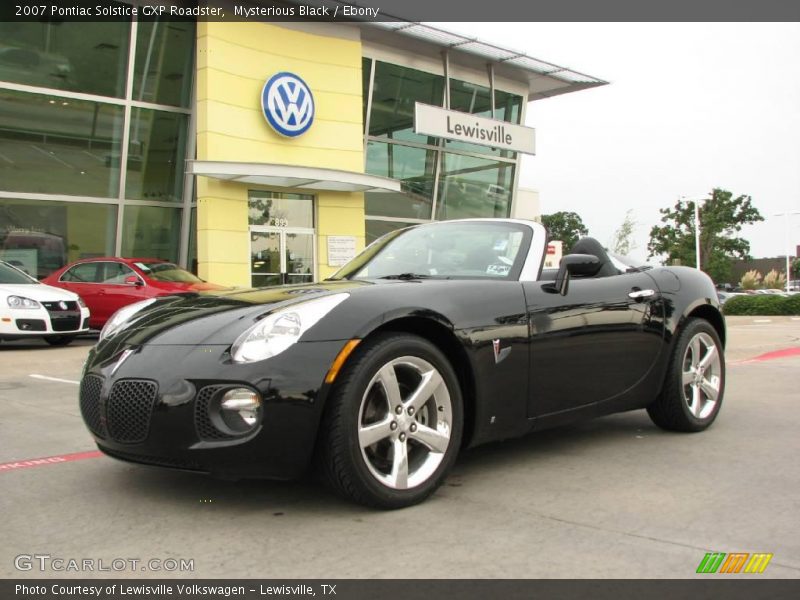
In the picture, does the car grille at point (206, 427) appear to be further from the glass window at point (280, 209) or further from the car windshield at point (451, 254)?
the glass window at point (280, 209)

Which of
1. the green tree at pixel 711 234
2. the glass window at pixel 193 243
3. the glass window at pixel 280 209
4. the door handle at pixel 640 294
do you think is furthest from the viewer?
the green tree at pixel 711 234

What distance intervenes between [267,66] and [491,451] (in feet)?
53.7

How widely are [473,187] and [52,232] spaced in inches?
499

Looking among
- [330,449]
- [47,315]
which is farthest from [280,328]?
[47,315]

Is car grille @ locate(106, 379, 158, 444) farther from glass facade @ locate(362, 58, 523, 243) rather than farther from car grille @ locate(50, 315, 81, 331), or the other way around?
glass facade @ locate(362, 58, 523, 243)

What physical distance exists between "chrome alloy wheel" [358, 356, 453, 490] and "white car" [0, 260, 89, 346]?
31.3 ft

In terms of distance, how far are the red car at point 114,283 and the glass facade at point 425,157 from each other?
27.8ft

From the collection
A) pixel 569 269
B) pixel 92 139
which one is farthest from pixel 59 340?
pixel 569 269

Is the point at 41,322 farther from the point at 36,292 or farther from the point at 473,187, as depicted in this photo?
the point at 473,187

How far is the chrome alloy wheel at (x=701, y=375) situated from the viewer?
16.3 ft

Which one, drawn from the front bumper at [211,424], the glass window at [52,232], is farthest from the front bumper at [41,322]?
the front bumper at [211,424]

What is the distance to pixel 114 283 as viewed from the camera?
13.9 meters

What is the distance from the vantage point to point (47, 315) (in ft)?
38.4

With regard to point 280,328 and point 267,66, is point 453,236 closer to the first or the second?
point 280,328
